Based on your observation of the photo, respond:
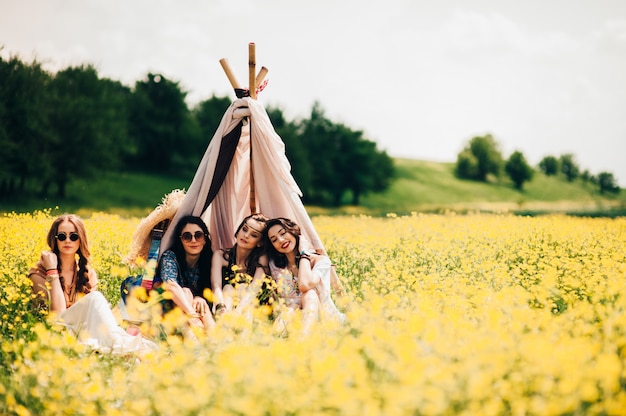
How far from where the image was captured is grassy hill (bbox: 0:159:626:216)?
31703mm

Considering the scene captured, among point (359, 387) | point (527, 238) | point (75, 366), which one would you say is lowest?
point (75, 366)

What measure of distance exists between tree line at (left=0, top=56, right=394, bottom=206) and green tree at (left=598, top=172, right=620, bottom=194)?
6482 centimetres

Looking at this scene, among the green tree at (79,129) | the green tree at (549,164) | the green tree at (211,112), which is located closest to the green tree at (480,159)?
the green tree at (549,164)

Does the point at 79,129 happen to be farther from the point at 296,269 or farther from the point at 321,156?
the point at 296,269

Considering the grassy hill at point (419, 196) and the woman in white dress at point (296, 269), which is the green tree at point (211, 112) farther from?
the woman in white dress at point (296, 269)

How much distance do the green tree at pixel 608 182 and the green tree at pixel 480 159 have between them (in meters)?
22.3

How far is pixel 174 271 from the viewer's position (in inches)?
259

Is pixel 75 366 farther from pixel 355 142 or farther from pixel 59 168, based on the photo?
pixel 355 142

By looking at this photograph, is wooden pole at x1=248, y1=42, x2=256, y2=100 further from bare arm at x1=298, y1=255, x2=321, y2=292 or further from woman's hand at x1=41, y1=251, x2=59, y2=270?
woman's hand at x1=41, y1=251, x2=59, y2=270

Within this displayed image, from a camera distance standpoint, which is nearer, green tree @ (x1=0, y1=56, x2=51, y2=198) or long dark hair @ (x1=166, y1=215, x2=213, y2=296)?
long dark hair @ (x1=166, y1=215, x2=213, y2=296)

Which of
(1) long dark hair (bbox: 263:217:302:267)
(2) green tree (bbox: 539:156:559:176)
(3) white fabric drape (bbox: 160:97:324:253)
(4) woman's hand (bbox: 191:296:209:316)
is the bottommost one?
(4) woman's hand (bbox: 191:296:209:316)

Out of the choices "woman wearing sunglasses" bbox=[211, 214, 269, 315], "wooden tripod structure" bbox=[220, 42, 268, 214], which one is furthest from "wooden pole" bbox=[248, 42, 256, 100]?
"woman wearing sunglasses" bbox=[211, 214, 269, 315]

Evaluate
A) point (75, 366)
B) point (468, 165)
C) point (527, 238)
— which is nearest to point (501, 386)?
point (75, 366)

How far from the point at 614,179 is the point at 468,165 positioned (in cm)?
3960
